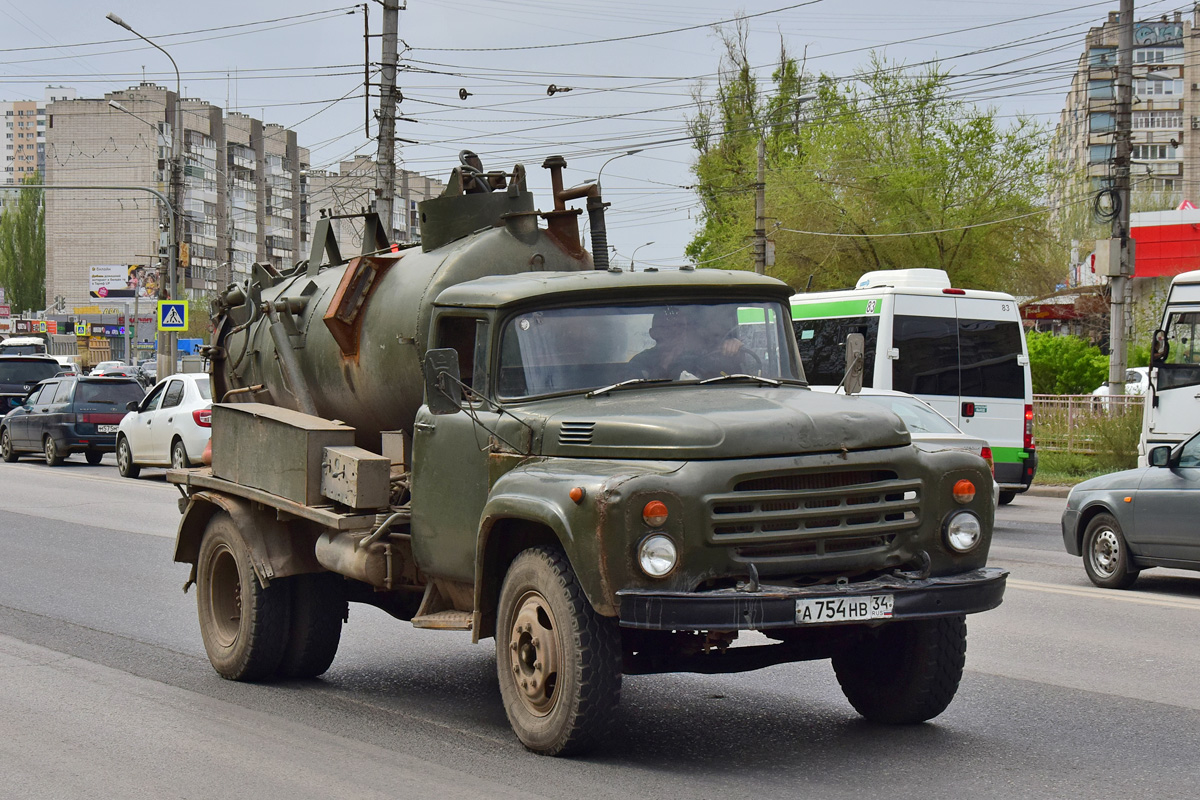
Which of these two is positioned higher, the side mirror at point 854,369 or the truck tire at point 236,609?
the side mirror at point 854,369

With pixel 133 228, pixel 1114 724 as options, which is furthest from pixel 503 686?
pixel 133 228

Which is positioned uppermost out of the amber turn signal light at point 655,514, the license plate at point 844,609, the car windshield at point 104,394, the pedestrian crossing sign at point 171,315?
the pedestrian crossing sign at point 171,315

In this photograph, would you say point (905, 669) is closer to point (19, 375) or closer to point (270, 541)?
point (270, 541)

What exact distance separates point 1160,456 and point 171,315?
30.6 metres

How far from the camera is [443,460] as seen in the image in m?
6.79

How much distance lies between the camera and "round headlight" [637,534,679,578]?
554cm

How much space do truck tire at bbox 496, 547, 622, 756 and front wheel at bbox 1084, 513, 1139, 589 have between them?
290 inches

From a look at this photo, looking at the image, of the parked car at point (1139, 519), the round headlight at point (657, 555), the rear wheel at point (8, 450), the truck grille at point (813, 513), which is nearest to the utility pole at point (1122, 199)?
the parked car at point (1139, 519)

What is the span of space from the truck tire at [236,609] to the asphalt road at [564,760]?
15cm

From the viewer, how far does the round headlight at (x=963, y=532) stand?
6.06 meters

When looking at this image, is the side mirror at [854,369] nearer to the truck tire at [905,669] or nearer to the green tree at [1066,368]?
the truck tire at [905,669]

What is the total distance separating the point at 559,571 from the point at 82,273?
411 ft

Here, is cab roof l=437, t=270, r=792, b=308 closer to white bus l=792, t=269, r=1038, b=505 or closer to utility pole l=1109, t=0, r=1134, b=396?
white bus l=792, t=269, r=1038, b=505

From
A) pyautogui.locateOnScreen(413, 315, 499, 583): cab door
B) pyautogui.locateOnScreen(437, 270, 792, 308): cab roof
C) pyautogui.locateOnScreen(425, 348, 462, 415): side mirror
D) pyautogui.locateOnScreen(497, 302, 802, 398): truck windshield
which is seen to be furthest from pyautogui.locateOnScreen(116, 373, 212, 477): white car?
pyautogui.locateOnScreen(497, 302, 802, 398): truck windshield
